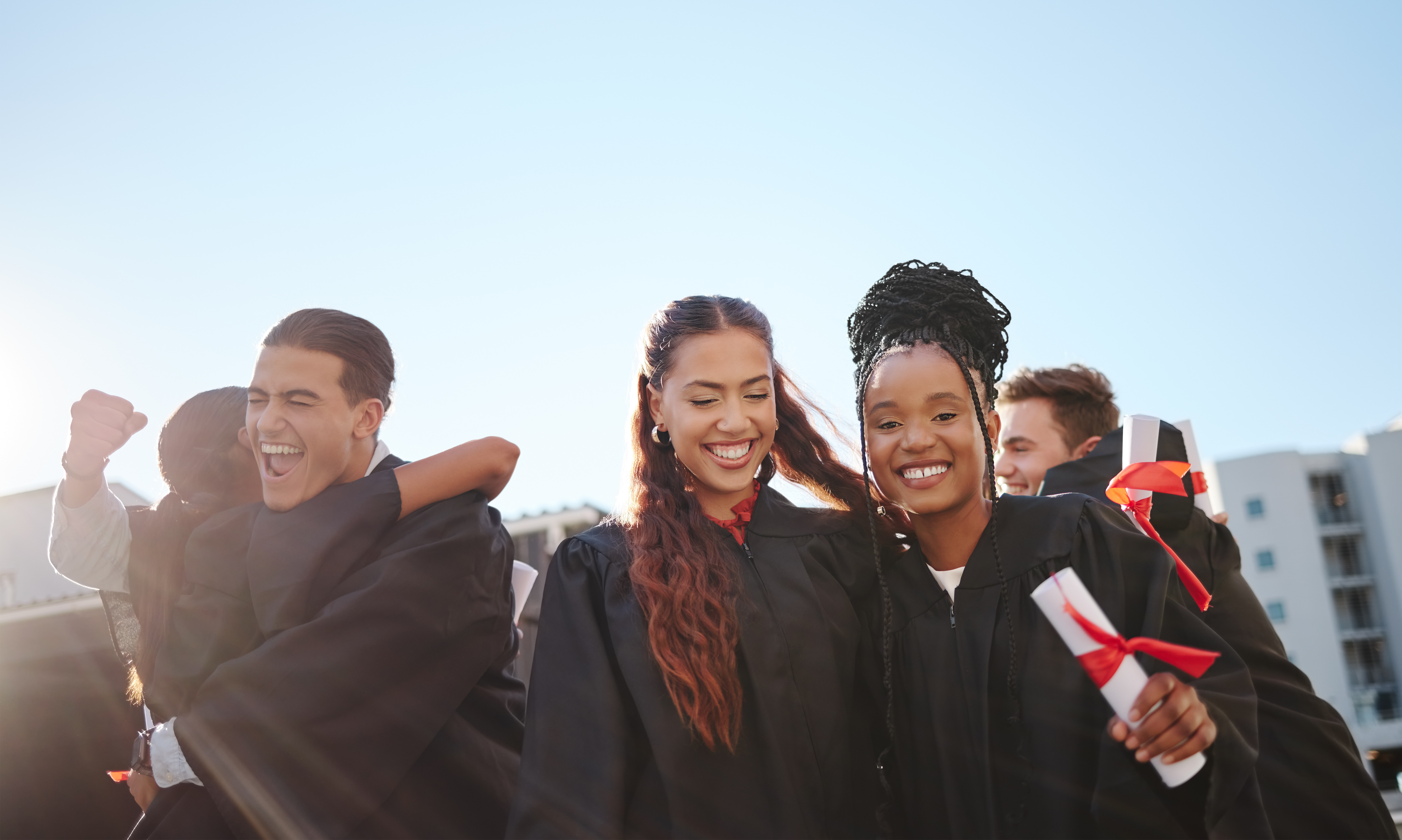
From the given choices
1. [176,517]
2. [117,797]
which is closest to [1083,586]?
[176,517]

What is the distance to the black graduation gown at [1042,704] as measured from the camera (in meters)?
2.11

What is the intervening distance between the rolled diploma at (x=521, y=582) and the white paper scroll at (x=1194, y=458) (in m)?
2.25

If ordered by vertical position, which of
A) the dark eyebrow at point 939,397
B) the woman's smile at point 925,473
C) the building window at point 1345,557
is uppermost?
the dark eyebrow at point 939,397

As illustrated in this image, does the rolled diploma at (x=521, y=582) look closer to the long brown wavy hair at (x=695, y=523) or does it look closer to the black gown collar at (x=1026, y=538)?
the long brown wavy hair at (x=695, y=523)

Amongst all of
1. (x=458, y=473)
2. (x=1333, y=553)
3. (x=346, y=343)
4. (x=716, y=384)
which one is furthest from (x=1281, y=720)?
(x=1333, y=553)

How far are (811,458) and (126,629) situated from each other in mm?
2328

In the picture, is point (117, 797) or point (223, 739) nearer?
point (223, 739)

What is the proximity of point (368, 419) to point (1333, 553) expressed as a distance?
52186 millimetres

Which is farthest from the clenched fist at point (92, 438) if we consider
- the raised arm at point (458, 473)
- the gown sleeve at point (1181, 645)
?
the gown sleeve at point (1181, 645)

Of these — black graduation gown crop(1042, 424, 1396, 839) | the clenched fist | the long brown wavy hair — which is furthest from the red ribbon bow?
the clenched fist

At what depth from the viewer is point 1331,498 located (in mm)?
45125

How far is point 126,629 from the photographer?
307 cm

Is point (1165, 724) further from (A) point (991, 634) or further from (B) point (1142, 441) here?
(B) point (1142, 441)

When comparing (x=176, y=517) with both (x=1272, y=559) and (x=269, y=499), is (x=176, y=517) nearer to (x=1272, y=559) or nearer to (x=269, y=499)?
(x=269, y=499)
